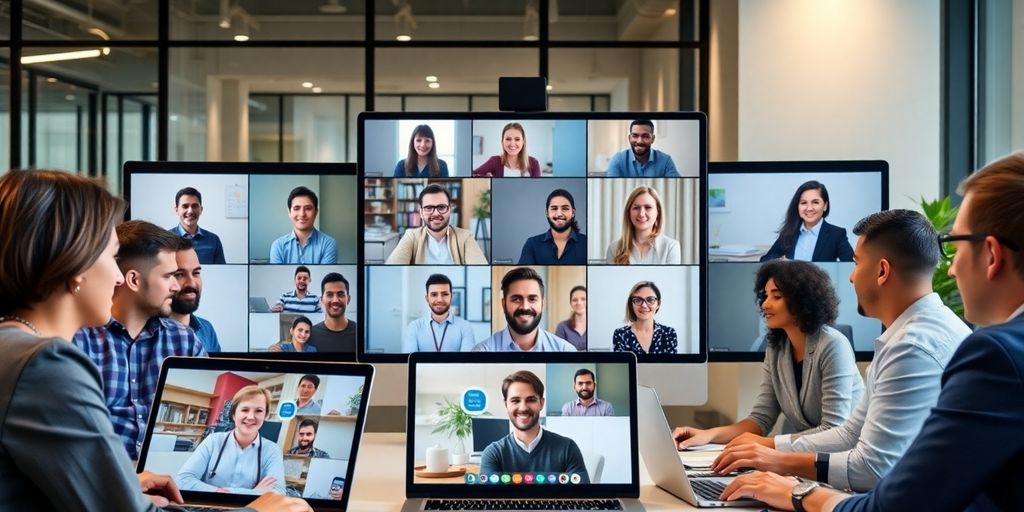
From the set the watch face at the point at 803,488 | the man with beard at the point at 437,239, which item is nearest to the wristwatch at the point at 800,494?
the watch face at the point at 803,488

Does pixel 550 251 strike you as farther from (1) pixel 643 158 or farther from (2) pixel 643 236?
(1) pixel 643 158

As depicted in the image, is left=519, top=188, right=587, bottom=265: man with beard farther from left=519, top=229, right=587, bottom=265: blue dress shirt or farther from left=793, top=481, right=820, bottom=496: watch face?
left=793, top=481, right=820, bottom=496: watch face

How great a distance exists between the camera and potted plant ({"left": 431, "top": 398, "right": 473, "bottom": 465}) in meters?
2.09

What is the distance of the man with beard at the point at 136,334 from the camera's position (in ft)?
7.89

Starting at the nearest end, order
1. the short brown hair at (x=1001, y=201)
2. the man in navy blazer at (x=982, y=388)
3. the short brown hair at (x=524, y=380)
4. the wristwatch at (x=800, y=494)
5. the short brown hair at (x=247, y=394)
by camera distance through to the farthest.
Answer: the man in navy blazer at (x=982, y=388) < the short brown hair at (x=1001, y=201) < the wristwatch at (x=800, y=494) < the short brown hair at (x=247, y=394) < the short brown hair at (x=524, y=380)

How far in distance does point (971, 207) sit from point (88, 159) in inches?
238

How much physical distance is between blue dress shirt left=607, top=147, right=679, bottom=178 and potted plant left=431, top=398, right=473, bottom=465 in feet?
2.83

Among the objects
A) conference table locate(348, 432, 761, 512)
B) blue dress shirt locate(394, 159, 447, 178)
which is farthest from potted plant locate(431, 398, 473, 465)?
blue dress shirt locate(394, 159, 447, 178)

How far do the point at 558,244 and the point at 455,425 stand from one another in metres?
0.71

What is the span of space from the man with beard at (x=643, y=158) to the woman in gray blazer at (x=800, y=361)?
1.49 ft

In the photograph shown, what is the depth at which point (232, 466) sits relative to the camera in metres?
1.97

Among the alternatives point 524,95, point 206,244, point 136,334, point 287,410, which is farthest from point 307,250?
point 287,410

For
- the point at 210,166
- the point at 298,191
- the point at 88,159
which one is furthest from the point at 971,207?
the point at 88,159

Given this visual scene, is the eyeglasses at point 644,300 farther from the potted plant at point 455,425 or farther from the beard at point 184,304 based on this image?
the beard at point 184,304
